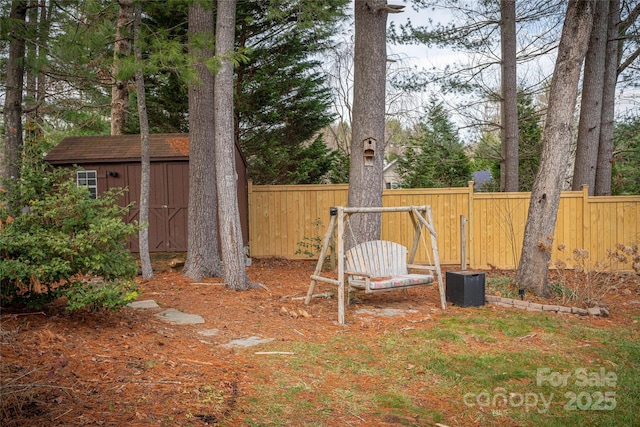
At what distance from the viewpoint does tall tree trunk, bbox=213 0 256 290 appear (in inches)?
275

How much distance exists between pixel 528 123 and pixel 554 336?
10.6 meters

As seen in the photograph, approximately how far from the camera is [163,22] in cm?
1243

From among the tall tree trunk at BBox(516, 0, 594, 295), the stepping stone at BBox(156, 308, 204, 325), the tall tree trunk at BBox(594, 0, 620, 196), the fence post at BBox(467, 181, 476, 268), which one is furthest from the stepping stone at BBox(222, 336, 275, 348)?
the tall tree trunk at BBox(594, 0, 620, 196)

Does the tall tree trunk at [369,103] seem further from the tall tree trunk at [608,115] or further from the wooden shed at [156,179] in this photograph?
the tall tree trunk at [608,115]

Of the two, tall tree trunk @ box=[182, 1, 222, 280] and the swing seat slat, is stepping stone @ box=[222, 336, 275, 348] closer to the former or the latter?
the swing seat slat

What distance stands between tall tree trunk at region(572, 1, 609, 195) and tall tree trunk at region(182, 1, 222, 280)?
7.35 meters

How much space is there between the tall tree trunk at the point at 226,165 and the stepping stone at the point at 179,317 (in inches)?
54.3

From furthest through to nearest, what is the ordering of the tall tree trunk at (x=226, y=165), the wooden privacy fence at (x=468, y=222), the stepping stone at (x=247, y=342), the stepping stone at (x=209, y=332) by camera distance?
the wooden privacy fence at (x=468, y=222), the tall tree trunk at (x=226, y=165), the stepping stone at (x=209, y=332), the stepping stone at (x=247, y=342)

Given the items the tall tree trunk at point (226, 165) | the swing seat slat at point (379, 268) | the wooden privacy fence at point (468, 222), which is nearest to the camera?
the swing seat slat at point (379, 268)

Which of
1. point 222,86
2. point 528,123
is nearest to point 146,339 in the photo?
point 222,86

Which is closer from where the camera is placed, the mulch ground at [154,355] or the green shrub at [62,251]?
the mulch ground at [154,355]

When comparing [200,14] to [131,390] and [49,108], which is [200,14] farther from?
[49,108]

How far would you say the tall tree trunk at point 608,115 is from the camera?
35.0ft

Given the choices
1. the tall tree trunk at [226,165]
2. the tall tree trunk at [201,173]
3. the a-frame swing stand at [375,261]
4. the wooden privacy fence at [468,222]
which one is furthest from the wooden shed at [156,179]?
A: the a-frame swing stand at [375,261]
